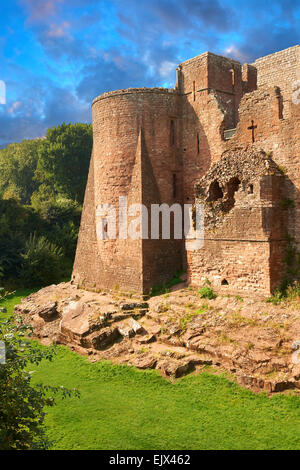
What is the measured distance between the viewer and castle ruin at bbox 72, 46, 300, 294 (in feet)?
36.5

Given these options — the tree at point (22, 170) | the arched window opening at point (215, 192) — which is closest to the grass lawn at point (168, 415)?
the arched window opening at point (215, 192)

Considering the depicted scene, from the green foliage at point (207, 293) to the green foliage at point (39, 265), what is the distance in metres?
10.7

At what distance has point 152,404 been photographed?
826 centimetres

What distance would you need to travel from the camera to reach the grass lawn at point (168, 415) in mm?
6809

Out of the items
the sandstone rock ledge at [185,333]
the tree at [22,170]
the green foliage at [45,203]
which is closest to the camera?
the sandstone rock ledge at [185,333]

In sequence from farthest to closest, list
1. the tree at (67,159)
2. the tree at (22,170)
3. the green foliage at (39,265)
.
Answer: the tree at (22,170)
the tree at (67,159)
the green foliage at (39,265)

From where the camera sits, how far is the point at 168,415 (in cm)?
775

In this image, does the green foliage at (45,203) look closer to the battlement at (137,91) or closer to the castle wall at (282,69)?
→ the battlement at (137,91)

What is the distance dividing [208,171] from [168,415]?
7760mm

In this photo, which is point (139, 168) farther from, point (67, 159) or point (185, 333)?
point (67, 159)

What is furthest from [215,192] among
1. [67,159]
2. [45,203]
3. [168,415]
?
[67,159]

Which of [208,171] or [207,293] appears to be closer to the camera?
[207,293]

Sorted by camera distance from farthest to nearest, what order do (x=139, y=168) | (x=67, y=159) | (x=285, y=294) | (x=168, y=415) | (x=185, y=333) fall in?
1. (x=67, y=159)
2. (x=139, y=168)
3. (x=285, y=294)
4. (x=185, y=333)
5. (x=168, y=415)

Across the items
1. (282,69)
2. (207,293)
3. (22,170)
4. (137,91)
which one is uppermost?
(282,69)
